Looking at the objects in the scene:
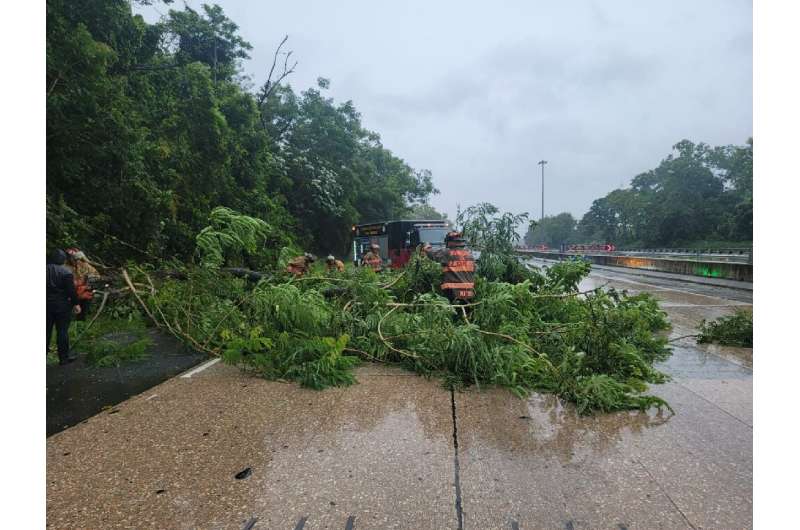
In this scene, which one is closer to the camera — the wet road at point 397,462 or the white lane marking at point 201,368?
the wet road at point 397,462

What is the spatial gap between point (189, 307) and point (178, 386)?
1.50m

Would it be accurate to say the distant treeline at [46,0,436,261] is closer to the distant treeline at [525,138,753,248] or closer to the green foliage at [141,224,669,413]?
the green foliage at [141,224,669,413]

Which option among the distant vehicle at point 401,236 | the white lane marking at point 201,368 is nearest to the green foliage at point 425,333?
the white lane marking at point 201,368

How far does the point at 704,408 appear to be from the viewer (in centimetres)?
371

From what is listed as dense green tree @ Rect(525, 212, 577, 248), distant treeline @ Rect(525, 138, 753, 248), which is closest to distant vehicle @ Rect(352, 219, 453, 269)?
distant treeline @ Rect(525, 138, 753, 248)

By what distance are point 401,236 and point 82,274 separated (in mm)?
12811

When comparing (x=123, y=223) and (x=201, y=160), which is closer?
(x=123, y=223)

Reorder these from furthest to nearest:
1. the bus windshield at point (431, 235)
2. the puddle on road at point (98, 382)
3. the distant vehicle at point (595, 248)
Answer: the distant vehicle at point (595, 248), the bus windshield at point (431, 235), the puddle on road at point (98, 382)

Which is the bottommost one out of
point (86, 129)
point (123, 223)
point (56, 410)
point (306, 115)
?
point (56, 410)

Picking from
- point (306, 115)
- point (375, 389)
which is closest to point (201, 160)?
point (375, 389)

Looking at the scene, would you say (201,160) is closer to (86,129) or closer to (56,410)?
(86,129)

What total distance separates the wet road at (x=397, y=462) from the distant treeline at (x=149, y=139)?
15.5 ft

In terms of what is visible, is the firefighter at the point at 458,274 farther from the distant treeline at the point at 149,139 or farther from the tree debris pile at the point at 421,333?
the distant treeline at the point at 149,139

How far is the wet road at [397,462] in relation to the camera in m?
2.28
